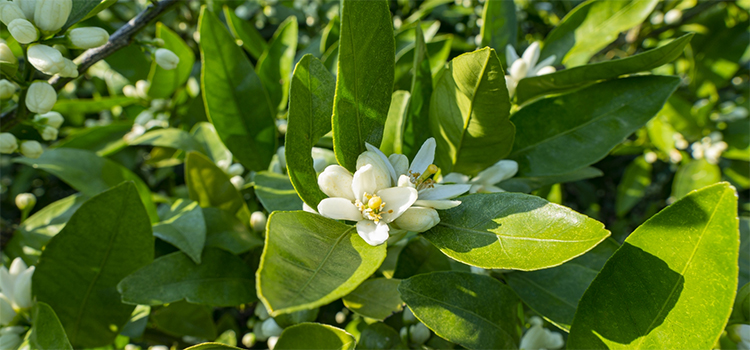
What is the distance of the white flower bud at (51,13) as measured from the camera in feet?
3.22

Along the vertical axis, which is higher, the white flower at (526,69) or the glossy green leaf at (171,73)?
the white flower at (526,69)

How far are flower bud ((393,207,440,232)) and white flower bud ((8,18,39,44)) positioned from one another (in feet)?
2.77

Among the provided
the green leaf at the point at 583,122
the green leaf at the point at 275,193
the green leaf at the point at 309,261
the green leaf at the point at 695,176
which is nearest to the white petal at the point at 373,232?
the green leaf at the point at 309,261

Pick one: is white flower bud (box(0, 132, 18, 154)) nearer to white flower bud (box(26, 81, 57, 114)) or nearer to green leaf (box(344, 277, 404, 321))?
white flower bud (box(26, 81, 57, 114))

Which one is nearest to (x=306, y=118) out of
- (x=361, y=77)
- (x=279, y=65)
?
(x=361, y=77)

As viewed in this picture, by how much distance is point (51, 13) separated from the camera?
3.25 feet

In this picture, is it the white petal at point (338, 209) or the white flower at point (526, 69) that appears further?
the white flower at point (526, 69)

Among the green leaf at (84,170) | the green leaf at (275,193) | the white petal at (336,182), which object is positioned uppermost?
the white petal at (336,182)

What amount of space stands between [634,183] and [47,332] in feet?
8.13

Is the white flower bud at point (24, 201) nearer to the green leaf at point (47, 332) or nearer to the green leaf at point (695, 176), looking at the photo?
the green leaf at point (47, 332)

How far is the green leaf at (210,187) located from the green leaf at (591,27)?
3.50ft

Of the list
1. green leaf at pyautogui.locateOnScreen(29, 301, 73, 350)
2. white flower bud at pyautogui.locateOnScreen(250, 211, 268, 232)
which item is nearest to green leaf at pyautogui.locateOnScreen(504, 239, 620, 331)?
white flower bud at pyautogui.locateOnScreen(250, 211, 268, 232)

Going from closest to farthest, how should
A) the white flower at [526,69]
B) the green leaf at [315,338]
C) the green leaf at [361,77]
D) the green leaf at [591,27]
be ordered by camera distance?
the green leaf at [361,77] < the green leaf at [315,338] < the white flower at [526,69] < the green leaf at [591,27]

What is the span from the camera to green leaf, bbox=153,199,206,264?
1106mm
